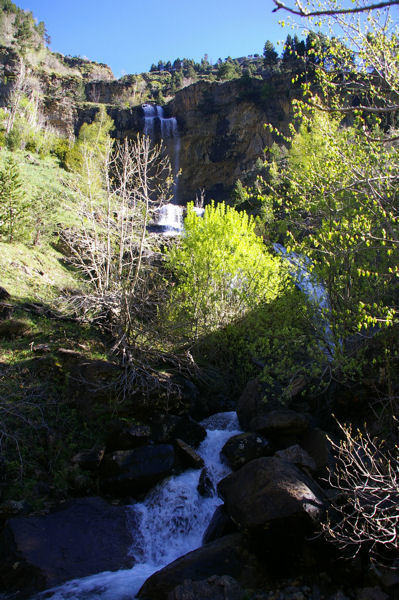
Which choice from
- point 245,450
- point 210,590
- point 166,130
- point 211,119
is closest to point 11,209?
point 245,450

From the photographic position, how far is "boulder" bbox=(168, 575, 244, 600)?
4.57 metres

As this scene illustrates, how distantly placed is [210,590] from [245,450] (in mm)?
3358

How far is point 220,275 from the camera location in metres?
13.4

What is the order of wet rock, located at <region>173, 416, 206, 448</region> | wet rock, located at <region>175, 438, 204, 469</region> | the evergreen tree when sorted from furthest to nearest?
the evergreen tree
wet rock, located at <region>173, 416, 206, 448</region>
wet rock, located at <region>175, 438, 204, 469</region>

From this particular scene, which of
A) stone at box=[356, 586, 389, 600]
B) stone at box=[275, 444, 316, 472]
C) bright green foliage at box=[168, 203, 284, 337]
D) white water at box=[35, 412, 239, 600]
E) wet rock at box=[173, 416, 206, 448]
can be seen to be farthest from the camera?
bright green foliage at box=[168, 203, 284, 337]

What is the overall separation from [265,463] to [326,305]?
4.64 meters

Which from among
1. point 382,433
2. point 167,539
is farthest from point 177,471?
point 382,433

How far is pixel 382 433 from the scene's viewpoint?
7336mm

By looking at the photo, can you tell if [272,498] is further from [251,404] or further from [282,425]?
[251,404]

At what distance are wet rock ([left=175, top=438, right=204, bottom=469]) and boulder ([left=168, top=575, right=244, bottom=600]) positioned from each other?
10.3ft

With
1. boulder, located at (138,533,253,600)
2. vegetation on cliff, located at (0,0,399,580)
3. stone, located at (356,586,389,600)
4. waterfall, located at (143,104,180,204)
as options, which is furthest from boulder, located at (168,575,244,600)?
waterfall, located at (143,104,180,204)

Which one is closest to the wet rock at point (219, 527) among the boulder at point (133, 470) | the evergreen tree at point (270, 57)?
the boulder at point (133, 470)

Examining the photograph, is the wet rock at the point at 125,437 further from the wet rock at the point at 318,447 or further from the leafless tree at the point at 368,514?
the leafless tree at the point at 368,514

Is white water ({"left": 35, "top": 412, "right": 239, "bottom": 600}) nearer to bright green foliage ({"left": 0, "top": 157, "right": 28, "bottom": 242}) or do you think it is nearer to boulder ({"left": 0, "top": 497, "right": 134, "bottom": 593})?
boulder ({"left": 0, "top": 497, "right": 134, "bottom": 593})
